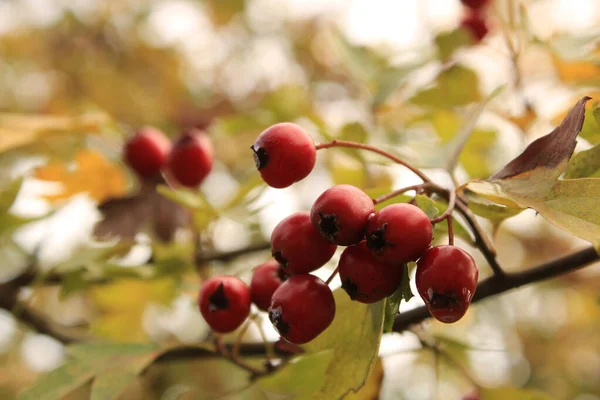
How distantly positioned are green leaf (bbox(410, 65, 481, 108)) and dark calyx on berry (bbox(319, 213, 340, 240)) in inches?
34.9

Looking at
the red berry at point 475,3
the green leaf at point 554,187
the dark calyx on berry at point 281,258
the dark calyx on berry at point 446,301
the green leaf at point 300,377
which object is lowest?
the green leaf at point 300,377

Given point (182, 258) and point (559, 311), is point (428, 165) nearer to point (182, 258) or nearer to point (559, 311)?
point (182, 258)

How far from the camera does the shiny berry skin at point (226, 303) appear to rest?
Answer: 1.02 meters

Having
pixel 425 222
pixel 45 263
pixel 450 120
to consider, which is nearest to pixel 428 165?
pixel 425 222

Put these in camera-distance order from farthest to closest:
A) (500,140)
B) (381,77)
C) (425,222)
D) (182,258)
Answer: (500,140), (381,77), (182,258), (425,222)

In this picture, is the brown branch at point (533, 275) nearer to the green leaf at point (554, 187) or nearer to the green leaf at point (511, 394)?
the green leaf at point (554, 187)

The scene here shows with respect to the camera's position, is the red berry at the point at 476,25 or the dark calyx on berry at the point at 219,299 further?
the red berry at the point at 476,25

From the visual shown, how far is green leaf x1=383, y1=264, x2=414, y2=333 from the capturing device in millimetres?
794

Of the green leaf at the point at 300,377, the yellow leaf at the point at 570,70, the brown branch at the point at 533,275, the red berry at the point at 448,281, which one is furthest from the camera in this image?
the yellow leaf at the point at 570,70

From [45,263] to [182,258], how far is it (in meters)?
0.48

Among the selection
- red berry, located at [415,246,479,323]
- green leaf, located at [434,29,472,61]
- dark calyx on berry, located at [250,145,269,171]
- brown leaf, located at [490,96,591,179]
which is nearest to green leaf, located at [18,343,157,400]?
dark calyx on berry, located at [250,145,269,171]

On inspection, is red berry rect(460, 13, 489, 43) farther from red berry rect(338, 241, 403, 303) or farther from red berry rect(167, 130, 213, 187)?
red berry rect(338, 241, 403, 303)

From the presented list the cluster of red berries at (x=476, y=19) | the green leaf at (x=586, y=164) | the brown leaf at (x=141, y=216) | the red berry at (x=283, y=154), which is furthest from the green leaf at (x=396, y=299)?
the cluster of red berries at (x=476, y=19)

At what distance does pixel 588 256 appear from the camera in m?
0.95
